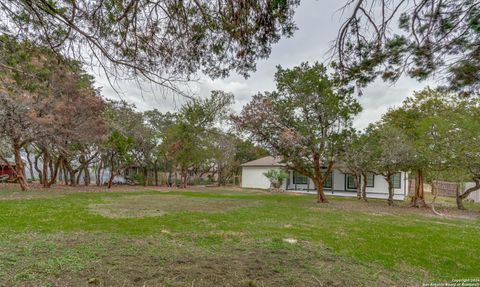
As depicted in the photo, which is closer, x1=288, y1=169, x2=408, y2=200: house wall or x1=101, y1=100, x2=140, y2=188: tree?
x1=101, y1=100, x2=140, y2=188: tree

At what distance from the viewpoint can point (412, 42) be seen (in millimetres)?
4227

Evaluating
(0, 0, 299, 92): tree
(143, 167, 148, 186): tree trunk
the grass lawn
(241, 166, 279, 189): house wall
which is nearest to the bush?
(241, 166, 279, 189): house wall

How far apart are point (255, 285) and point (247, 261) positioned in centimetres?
91

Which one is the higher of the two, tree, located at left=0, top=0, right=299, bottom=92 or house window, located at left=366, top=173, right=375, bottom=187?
tree, located at left=0, top=0, right=299, bottom=92

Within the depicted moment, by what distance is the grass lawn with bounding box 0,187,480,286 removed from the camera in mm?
3725

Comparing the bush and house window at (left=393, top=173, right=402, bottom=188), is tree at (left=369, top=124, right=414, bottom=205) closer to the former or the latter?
house window at (left=393, top=173, right=402, bottom=188)

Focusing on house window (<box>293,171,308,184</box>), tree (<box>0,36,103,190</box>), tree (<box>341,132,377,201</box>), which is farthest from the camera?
house window (<box>293,171,308,184</box>)

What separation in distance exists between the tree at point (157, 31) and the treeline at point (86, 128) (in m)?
0.40

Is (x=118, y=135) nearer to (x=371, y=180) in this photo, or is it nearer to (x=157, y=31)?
(x=157, y=31)

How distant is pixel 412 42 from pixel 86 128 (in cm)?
1509

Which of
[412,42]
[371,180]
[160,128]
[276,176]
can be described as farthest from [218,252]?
[371,180]

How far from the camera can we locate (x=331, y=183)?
952 inches

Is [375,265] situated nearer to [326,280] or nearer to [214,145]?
[326,280]

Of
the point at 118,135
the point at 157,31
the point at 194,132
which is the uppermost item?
the point at 194,132
